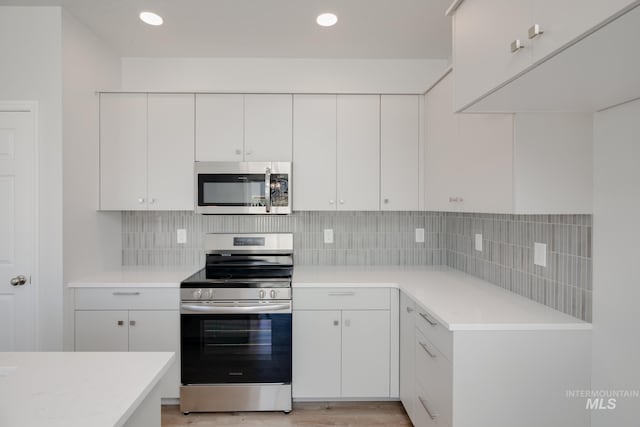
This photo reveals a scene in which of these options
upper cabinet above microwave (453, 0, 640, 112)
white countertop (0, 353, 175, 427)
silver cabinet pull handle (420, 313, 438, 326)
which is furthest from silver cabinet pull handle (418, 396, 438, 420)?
upper cabinet above microwave (453, 0, 640, 112)

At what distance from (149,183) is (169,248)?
23.2 inches

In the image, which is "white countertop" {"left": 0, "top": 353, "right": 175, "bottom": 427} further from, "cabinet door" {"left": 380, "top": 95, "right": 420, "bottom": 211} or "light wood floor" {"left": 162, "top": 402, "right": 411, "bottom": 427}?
"cabinet door" {"left": 380, "top": 95, "right": 420, "bottom": 211}

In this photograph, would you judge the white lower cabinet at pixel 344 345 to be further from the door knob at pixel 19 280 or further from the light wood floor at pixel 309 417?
the door knob at pixel 19 280

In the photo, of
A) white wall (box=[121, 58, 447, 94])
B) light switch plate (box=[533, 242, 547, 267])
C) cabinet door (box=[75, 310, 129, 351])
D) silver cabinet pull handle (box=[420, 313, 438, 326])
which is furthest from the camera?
white wall (box=[121, 58, 447, 94])

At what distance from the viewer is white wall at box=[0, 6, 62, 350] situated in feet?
7.57

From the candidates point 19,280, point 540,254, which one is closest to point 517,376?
point 540,254

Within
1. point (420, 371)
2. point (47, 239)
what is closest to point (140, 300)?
point (47, 239)

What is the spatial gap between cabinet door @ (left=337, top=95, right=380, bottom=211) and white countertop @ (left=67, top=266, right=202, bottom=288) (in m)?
1.26

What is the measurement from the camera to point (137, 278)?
257cm

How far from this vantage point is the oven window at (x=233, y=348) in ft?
7.96

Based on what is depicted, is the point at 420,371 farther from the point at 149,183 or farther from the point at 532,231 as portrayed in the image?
the point at 149,183

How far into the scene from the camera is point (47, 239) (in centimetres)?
233

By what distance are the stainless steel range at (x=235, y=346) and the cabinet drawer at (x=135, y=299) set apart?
97mm

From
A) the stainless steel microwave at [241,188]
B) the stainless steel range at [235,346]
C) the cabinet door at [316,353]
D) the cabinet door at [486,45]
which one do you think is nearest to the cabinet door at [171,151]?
the stainless steel microwave at [241,188]
